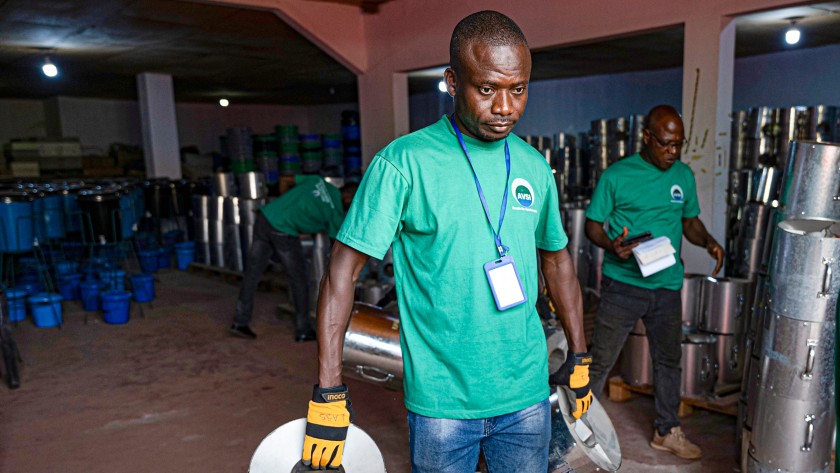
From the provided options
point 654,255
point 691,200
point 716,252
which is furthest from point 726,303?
point 654,255

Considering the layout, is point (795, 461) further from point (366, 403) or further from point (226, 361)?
point (226, 361)

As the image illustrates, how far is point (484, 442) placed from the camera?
5.87 ft

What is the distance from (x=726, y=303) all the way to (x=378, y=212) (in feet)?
10.1

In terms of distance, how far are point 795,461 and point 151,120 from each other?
11196 millimetres

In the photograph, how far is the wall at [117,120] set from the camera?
1524cm

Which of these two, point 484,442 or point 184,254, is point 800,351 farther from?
point 184,254

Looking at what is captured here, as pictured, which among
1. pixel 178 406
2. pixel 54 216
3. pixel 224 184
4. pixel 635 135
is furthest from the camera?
pixel 224 184

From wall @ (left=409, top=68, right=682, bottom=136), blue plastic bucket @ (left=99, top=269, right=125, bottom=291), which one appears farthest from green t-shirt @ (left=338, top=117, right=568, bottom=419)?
wall @ (left=409, top=68, right=682, bottom=136)

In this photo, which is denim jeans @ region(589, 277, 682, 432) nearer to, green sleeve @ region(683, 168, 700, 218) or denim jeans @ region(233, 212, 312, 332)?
green sleeve @ region(683, 168, 700, 218)

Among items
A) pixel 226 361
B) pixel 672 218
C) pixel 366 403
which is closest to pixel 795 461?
pixel 672 218

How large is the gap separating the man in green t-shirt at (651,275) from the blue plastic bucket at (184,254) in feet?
25.8

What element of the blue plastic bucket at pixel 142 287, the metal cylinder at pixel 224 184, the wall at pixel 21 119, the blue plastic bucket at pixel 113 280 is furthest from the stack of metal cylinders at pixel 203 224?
the wall at pixel 21 119

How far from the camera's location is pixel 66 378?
5.07 m

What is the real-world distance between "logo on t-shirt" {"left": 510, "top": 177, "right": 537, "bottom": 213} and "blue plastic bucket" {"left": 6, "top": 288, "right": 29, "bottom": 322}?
21.8ft
